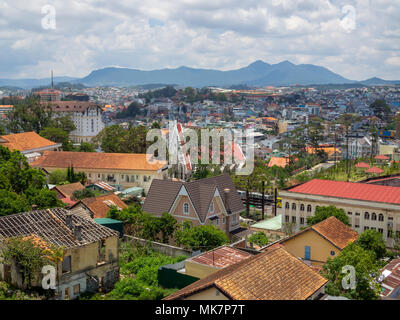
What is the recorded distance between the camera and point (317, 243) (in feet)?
61.6

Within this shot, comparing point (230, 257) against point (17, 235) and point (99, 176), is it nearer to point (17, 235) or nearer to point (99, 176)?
point (17, 235)

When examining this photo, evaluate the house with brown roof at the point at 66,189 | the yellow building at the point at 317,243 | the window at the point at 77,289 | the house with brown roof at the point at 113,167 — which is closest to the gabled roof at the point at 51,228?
the window at the point at 77,289

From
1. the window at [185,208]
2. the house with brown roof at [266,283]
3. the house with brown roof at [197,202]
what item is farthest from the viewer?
the window at [185,208]

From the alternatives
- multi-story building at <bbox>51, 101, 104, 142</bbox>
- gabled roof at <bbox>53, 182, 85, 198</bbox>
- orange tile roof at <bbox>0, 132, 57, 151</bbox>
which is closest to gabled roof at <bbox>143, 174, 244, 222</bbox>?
gabled roof at <bbox>53, 182, 85, 198</bbox>

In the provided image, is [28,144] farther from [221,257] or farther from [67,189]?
[221,257]

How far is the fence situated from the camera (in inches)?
726

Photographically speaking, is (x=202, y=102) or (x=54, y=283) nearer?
(x=54, y=283)

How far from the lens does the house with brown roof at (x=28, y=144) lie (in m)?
45.2

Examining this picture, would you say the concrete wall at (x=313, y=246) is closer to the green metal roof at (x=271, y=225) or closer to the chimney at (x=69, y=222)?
the green metal roof at (x=271, y=225)

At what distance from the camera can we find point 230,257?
14.1 m

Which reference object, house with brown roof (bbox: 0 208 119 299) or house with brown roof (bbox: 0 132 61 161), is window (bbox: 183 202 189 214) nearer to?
house with brown roof (bbox: 0 208 119 299)

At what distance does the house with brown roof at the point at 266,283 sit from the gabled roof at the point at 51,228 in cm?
621

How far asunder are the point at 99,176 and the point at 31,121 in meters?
26.9
